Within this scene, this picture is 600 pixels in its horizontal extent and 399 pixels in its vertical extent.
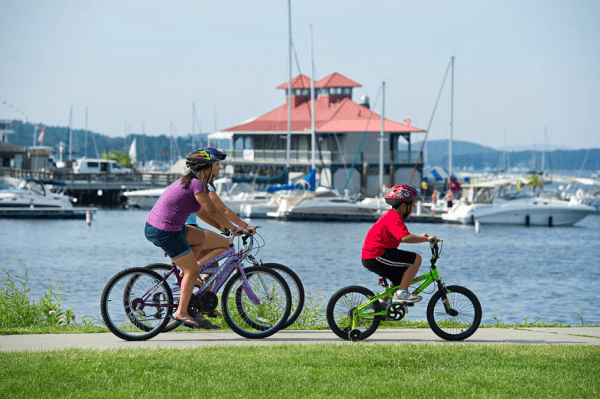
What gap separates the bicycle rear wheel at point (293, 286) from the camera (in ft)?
28.2

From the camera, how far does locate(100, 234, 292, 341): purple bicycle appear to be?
8.36 meters

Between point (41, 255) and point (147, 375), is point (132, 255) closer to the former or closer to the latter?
point (41, 255)

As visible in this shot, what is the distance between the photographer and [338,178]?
76875mm

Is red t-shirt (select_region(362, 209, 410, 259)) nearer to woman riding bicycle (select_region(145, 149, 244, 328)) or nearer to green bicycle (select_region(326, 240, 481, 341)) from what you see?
green bicycle (select_region(326, 240, 481, 341))

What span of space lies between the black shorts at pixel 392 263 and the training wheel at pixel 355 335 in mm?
658

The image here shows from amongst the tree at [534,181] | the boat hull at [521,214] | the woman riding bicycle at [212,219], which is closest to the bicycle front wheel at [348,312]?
the woman riding bicycle at [212,219]

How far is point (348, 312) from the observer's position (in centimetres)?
870

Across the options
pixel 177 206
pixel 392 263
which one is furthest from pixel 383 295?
pixel 177 206

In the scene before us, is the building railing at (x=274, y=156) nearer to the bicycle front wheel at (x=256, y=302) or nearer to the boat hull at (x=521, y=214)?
the boat hull at (x=521, y=214)

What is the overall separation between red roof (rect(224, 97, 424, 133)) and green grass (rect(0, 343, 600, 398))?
2659 inches

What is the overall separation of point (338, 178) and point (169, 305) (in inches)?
2707

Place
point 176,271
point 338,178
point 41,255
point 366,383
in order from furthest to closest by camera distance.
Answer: point 338,178, point 41,255, point 176,271, point 366,383

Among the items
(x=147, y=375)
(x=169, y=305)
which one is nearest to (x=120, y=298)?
(x=169, y=305)

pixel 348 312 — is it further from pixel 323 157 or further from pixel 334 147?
pixel 334 147
